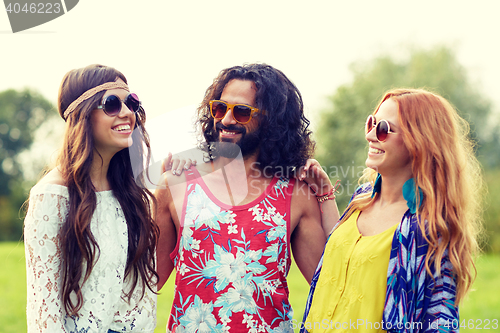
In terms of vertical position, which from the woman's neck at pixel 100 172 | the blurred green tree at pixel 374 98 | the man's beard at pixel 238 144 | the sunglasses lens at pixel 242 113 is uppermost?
the blurred green tree at pixel 374 98

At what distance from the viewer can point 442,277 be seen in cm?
206

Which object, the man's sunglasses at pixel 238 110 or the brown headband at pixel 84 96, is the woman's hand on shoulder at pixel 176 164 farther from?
the brown headband at pixel 84 96

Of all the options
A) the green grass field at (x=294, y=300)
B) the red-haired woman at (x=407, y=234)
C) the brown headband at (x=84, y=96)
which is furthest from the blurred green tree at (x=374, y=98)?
the brown headband at (x=84, y=96)

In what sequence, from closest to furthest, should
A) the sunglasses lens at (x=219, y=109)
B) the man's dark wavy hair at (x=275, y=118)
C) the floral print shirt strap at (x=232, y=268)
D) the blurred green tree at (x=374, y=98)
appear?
the floral print shirt strap at (x=232, y=268), the sunglasses lens at (x=219, y=109), the man's dark wavy hair at (x=275, y=118), the blurred green tree at (x=374, y=98)

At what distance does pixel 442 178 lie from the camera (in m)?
2.23

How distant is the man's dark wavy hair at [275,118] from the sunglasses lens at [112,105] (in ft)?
3.06

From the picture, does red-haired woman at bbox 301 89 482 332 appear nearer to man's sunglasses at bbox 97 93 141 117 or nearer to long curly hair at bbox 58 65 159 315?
long curly hair at bbox 58 65 159 315

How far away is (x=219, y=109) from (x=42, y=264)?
1.51 metres

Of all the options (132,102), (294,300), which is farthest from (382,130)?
(294,300)

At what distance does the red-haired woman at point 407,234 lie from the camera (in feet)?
6.78

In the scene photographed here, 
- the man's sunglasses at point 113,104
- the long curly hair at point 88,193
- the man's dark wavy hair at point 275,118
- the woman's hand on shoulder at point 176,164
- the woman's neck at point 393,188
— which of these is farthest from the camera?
the man's dark wavy hair at point 275,118

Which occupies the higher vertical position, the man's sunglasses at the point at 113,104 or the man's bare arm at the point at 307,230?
the man's sunglasses at the point at 113,104

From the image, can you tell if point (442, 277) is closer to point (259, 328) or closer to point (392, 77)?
point (259, 328)

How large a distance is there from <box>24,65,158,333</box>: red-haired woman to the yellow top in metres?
0.99
